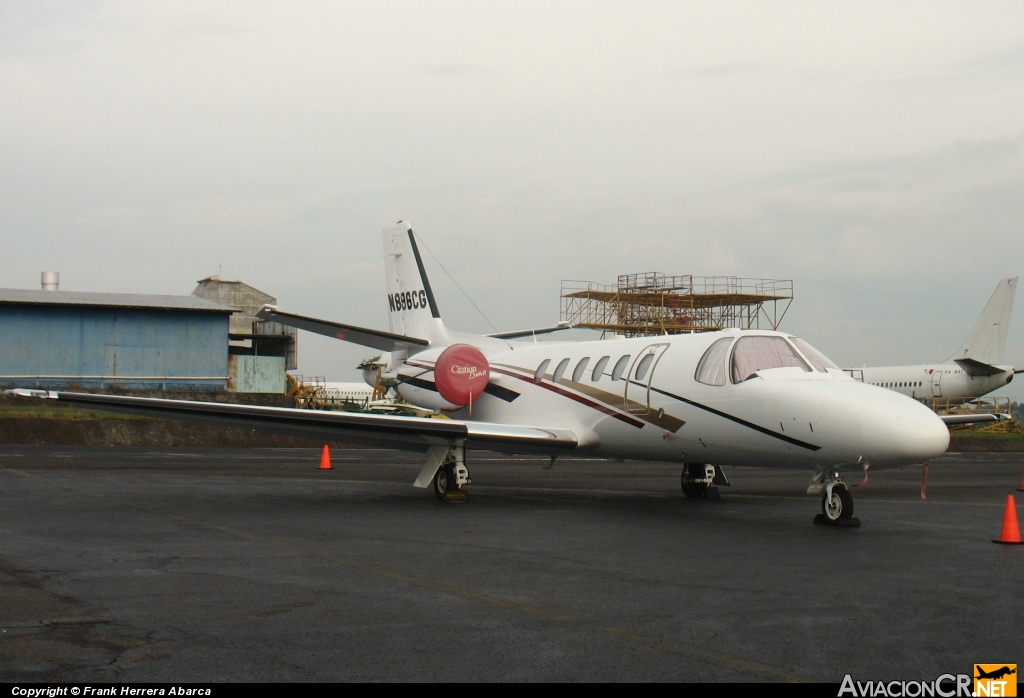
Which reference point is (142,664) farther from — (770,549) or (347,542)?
(770,549)

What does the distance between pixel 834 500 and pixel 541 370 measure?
628 centimetres

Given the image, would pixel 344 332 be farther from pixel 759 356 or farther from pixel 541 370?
pixel 759 356

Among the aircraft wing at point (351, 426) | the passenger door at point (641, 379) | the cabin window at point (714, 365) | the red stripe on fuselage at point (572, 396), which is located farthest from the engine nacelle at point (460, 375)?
the cabin window at point (714, 365)

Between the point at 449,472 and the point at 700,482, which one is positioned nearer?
the point at 449,472

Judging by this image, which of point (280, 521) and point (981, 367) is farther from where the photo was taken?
point (981, 367)

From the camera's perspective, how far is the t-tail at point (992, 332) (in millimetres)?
50281

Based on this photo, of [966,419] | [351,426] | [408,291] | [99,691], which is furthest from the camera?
[408,291]

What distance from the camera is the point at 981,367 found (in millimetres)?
50688

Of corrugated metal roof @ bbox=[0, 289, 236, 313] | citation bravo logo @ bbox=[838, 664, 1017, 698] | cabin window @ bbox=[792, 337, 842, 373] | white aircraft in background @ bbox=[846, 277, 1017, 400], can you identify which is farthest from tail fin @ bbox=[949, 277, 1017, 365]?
citation bravo logo @ bbox=[838, 664, 1017, 698]

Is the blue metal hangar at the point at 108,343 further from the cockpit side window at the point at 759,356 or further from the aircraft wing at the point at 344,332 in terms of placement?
the cockpit side window at the point at 759,356

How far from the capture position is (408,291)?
71.6ft

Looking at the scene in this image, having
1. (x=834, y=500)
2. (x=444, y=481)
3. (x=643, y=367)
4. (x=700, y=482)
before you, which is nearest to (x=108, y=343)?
(x=444, y=481)

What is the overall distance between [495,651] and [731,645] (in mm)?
1374

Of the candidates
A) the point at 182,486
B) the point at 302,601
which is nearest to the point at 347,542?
the point at 302,601
